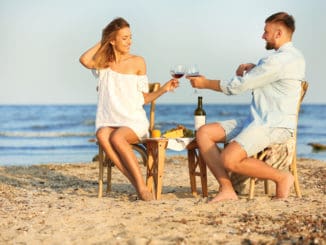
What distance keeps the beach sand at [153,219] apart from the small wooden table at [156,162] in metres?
0.24

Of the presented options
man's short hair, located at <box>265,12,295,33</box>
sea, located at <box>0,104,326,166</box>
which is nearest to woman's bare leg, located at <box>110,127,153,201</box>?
man's short hair, located at <box>265,12,295,33</box>

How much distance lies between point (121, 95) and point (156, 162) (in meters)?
0.75

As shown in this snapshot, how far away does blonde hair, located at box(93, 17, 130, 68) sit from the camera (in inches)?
239

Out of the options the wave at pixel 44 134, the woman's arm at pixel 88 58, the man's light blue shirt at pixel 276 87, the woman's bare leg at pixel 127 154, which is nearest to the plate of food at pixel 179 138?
the woman's bare leg at pixel 127 154

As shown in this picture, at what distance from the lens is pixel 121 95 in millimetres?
6141

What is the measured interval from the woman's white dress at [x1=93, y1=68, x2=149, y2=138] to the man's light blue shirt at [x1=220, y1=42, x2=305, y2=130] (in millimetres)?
1081

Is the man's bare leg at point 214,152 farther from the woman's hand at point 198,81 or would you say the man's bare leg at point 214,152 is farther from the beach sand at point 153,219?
the woman's hand at point 198,81

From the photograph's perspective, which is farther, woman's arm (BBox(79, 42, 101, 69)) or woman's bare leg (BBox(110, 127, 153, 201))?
woman's arm (BBox(79, 42, 101, 69))

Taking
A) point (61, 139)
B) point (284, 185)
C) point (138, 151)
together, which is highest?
point (138, 151)

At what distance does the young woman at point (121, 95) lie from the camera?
5.88 meters

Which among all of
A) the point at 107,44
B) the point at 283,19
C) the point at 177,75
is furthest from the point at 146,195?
the point at 283,19

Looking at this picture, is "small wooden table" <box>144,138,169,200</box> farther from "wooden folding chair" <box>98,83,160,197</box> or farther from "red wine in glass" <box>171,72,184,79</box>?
"red wine in glass" <box>171,72,184,79</box>

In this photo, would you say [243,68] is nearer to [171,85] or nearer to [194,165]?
[171,85]

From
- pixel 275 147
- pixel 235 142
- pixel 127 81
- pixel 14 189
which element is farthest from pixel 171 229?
pixel 14 189
